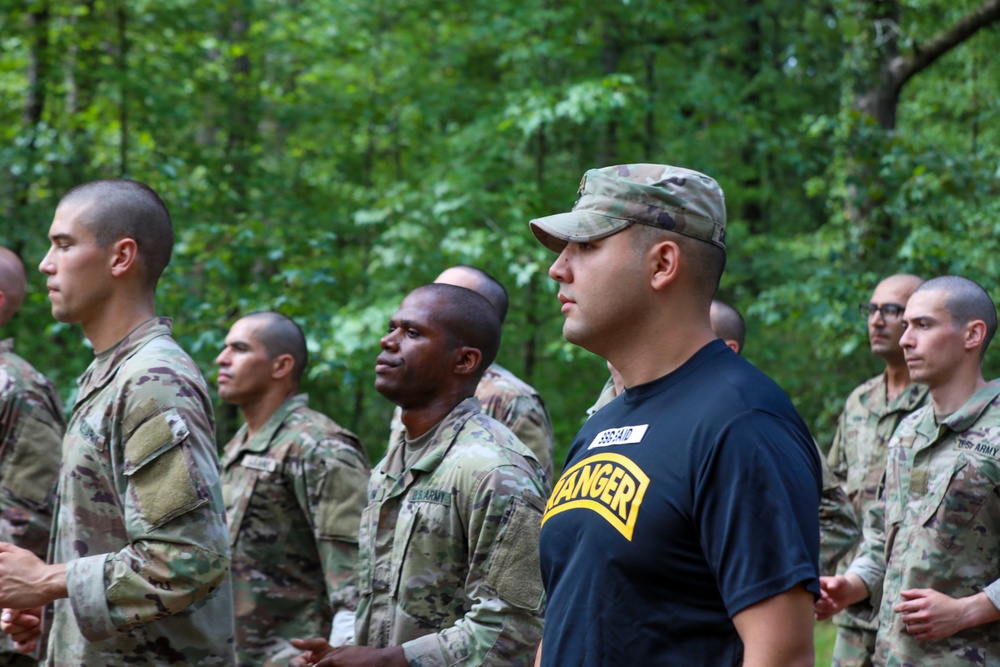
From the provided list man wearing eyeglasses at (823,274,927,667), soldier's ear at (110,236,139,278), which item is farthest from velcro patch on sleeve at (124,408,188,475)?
man wearing eyeglasses at (823,274,927,667)

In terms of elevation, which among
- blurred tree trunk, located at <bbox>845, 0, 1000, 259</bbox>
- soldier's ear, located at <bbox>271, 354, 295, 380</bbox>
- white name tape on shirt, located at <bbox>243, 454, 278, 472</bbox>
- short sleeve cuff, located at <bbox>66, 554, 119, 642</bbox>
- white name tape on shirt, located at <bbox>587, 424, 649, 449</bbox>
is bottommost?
white name tape on shirt, located at <bbox>243, 454, 278, 472</bbox>

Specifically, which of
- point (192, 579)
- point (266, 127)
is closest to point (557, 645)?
Answer: point (192, 579)

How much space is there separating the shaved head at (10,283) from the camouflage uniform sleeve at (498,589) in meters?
3.48

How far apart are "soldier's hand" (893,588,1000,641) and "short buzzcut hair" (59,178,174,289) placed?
10.7 feet

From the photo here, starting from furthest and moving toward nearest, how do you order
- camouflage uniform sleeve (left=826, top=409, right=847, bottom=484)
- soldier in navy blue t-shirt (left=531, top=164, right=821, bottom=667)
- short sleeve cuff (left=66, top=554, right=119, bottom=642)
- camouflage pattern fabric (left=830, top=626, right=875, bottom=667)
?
camouflage uniform sleeve (left=826, top=409, right=847, bottom=484) → camouflage pattern fabric (left=830, top=626, right=875, bottom=667) → short sleeve cuff (left=66, top=554, right=119, bottom=642) → soldier in navy blue t-shirt (left=531, top=164, right=821, bottom=667)

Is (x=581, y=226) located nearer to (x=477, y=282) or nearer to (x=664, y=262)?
(x=664, y=262)

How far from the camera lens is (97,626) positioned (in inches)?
115

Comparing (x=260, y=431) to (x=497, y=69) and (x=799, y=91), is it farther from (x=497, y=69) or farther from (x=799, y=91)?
(x=799, y=91)

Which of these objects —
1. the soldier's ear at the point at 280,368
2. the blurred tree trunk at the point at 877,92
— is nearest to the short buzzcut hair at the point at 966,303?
the soldier's ear at the point at 280,368

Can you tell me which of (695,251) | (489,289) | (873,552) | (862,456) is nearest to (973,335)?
(873,552)

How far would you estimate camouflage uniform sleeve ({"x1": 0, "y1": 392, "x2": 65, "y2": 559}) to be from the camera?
4.79m

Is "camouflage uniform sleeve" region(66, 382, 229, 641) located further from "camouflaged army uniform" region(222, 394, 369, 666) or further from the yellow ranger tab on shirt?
"camouflaged army uniform" region(222, 394, 369, 666)

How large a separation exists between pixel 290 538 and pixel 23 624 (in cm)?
168

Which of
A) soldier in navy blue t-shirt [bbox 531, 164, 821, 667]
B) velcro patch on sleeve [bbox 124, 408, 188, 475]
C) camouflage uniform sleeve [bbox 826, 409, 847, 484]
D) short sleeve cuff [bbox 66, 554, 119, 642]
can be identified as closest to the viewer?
soldier in navy blue t-shirt [bbox 531, 164, 821, 667]
